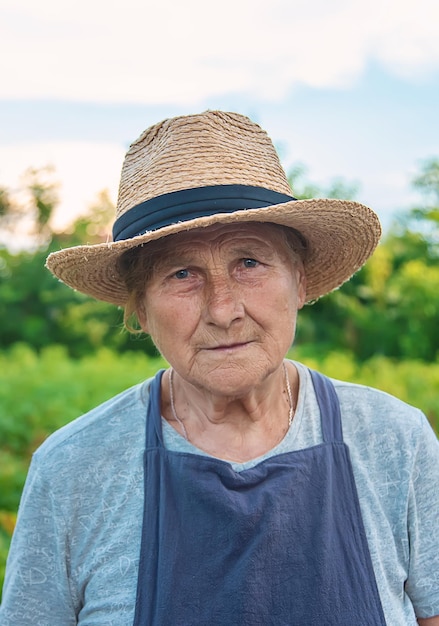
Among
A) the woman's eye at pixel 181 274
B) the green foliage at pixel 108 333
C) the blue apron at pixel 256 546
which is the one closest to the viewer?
the blue apron at pixel 256 546

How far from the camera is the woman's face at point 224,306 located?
1.72 m

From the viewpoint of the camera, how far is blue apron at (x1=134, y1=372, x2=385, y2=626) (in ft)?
5.46

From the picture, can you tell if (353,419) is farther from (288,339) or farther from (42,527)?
(42,527)

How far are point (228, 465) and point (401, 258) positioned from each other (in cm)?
857

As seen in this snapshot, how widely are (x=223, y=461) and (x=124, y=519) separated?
0.96 feet

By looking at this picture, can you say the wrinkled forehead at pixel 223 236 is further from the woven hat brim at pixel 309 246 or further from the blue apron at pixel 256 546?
the blue apron at pixel 256 546

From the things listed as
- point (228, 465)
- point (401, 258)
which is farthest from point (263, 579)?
point (401, 258)

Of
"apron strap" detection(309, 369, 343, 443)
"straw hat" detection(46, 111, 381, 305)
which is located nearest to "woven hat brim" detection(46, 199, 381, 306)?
"straw hat" detection(46, 111, 381, 305)

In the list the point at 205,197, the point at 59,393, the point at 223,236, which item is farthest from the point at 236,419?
the point at 59,393

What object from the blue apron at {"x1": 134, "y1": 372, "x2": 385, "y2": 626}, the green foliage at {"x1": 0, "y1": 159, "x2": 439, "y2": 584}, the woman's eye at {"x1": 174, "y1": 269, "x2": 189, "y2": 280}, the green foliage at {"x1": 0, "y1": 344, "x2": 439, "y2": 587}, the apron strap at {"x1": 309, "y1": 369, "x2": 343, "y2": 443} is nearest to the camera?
the blue apron at {"x1": 134, "y1": 372, "x2": 385, "y2": 626}

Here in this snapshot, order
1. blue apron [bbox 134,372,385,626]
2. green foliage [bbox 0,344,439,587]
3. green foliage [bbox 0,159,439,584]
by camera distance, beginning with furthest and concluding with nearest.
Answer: green foliage [bbox 0,159,439,584]
green foliage [bbox 0,344,439,587]
blue apron [bbox 134,372,385,626]

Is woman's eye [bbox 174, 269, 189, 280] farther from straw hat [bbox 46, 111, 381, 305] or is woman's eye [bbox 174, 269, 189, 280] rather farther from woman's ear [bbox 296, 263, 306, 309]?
woman's ear [bbox 296, 263, 306, 309]

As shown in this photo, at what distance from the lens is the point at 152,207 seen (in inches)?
68.6

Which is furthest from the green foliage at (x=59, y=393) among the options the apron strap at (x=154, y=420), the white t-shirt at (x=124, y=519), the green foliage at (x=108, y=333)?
the apron strap at (x=154, y=420)
